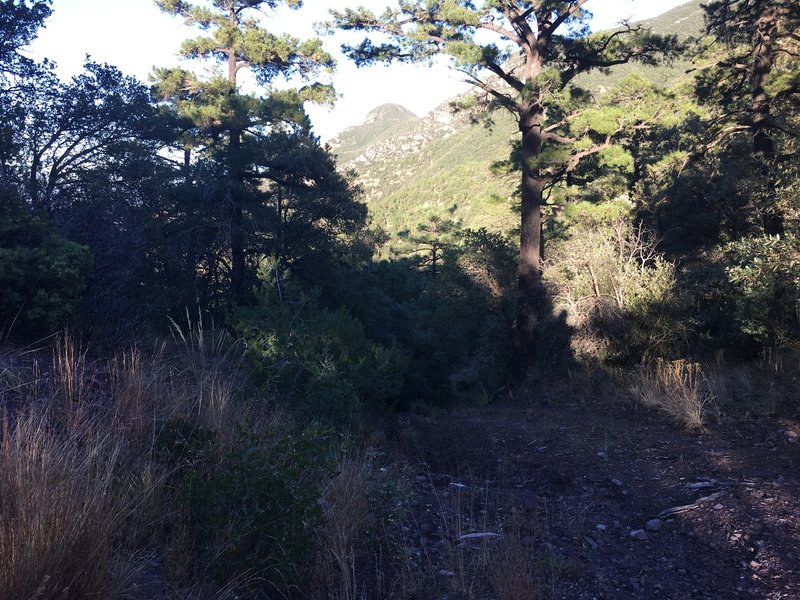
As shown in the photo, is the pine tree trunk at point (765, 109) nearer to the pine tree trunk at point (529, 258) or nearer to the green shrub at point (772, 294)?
the green shrub at point (772, 294)

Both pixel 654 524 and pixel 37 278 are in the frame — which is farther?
pixel 37 278

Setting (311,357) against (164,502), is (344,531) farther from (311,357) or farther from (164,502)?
(311,357)

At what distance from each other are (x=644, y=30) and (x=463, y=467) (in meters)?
12.5

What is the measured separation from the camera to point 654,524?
5.03 meters

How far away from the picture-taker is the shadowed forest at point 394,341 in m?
3.49

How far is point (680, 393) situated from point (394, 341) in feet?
23.2

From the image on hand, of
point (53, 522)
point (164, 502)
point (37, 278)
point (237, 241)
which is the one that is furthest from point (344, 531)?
point (237, 241)

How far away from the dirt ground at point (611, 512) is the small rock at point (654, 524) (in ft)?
0.04

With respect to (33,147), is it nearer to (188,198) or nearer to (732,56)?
(188,198)

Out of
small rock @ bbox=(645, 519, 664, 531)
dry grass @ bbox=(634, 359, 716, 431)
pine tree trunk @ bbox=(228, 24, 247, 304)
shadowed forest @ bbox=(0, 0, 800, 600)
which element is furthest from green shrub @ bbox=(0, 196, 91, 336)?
pine tree trunk @ bbox=(228, 24, 247, 304)

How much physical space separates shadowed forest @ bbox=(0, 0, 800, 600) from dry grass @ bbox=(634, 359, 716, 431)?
7 cm

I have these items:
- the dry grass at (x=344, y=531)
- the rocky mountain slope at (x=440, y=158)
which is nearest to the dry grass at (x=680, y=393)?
the dry grass at (x=344, y=531)

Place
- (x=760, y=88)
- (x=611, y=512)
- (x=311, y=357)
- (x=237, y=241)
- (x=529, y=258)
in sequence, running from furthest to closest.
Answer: (x=237, y=241) → (x=529, y=258) → (x=760, y=88) → (x=311, y=357) → (x=611, y=512)

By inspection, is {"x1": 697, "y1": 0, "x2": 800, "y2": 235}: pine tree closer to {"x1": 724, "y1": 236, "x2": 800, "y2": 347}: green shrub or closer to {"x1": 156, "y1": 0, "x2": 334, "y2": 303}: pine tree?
{"x1": 724, "y1": 236, "x2": 800, "y2": 347}: green shrub
